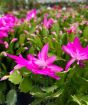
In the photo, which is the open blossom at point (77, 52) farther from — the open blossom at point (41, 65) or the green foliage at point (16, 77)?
the green foliage at point (16, 77)

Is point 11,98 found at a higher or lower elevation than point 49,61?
lower

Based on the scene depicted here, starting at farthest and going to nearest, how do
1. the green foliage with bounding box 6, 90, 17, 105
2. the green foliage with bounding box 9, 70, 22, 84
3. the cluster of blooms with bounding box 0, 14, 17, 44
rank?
the cluster of blooms with bounding box 0, 14, 17, 44
the green foliage with bounding box 6, 90, 17, 105
the green foliage with bounding box 9, 70, 22, 84

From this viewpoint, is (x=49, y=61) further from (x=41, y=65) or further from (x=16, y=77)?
(x=16, y=77)

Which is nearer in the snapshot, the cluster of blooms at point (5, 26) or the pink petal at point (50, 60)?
the pink petal at point (50, 60)

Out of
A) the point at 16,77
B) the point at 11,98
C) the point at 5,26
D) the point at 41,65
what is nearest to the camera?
the point at 41,65

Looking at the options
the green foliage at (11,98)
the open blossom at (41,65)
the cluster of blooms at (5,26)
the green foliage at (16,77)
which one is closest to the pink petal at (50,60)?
the open blossom at (41,65)

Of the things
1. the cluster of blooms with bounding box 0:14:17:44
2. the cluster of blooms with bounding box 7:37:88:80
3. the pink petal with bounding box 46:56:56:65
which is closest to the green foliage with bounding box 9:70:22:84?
the cluster of blooms with bounding box 7:37:88:80

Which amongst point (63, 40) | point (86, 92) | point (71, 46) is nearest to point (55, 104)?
point (86, 92)

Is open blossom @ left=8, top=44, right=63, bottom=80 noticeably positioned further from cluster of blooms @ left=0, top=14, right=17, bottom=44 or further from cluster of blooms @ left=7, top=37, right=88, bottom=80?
cluster of blooms @ left=0, top=14, right=17, bottom=44

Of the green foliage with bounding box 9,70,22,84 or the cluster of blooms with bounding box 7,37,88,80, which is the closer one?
the cluster of blooms with bounding box 7,37,88,80

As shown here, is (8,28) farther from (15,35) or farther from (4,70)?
(4,70)

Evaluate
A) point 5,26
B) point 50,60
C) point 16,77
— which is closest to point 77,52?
point 50,60

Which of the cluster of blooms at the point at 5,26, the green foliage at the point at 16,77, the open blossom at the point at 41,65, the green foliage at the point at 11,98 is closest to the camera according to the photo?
the open blossom at the point at 41,65
